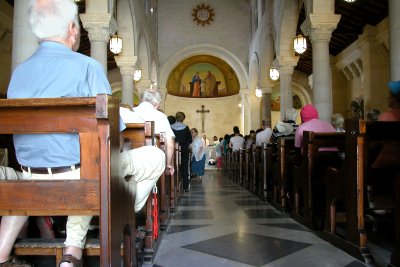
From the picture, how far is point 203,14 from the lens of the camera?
21.2m

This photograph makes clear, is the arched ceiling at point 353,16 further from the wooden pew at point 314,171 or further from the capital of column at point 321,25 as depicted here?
the wooden pew at point 314,171

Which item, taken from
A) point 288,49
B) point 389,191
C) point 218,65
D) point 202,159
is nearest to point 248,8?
point 218,65

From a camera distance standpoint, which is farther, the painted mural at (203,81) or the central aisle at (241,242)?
the painted mural at (203,81)

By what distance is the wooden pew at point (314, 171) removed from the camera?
418 cm

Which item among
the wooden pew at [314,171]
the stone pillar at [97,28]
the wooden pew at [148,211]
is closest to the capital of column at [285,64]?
the stone pillar at [97,28]

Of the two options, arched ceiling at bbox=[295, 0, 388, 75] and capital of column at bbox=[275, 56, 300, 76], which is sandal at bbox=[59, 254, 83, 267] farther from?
arched ceiling at bbox=[295, 0, 388, 75]

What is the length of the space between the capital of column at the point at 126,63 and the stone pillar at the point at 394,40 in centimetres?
773

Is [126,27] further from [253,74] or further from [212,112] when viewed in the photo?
[212,112]

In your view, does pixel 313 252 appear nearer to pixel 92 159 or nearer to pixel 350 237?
pixel 350 237

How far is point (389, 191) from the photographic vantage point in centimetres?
321

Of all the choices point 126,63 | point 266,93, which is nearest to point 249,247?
point 126,63

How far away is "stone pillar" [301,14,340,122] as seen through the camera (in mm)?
8758

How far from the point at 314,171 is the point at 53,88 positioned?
3033 mm

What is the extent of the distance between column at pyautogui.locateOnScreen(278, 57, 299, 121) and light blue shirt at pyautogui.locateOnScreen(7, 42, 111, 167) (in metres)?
10.6
